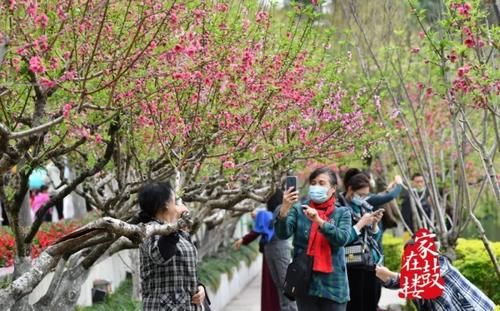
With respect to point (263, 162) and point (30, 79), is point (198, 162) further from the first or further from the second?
point (30, 79)

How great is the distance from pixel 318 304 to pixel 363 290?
53.6 inches

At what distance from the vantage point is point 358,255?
10141 mm

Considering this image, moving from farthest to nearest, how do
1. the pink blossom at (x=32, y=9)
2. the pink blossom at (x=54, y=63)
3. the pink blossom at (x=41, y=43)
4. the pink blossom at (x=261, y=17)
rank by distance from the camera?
the pink blossom at (x=261, y=17), the pink blossom at (x=54, y=63), the pink blossom at (x=41, y=43), the pink blossom at (x=32, y=9)

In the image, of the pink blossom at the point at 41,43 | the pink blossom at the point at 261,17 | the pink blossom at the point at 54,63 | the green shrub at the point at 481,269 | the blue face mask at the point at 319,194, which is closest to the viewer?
the pink blossom at the point at 41,43

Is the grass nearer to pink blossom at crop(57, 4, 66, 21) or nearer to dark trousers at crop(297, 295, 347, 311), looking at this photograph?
dark trousers at crop(297, 295, 347, 311)

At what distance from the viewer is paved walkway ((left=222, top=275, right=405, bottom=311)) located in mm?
16750

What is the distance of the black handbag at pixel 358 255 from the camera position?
33.2 feet

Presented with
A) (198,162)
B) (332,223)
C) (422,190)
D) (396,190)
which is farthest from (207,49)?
(422,190)

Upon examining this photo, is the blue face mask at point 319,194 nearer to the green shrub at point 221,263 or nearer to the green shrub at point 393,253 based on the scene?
the green shrub at point 221,263

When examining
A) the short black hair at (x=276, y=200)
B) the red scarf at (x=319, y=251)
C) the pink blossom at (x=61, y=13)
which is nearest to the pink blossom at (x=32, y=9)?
the pink blossom at (x=61, y=13)

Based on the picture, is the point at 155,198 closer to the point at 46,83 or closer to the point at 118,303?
the point at 46,83

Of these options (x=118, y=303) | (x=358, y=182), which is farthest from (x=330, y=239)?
(x=118, y=303)

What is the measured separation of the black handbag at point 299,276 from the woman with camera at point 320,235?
0.06 ft

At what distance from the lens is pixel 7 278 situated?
9.09m
